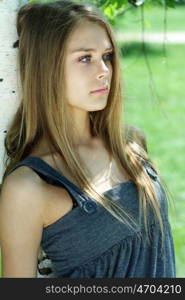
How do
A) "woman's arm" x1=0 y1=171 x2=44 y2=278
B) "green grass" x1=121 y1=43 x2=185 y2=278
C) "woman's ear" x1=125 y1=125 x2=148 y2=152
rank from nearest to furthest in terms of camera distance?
1. "woman's arm" x1=0 y1=171 x2=44 y2=278
2. "woman's ear" x1=125 y1=125 x2=148 y2=152
3. "green grass" x1=121 y1=43 x2=185 y2=278

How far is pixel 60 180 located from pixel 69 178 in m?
0.08

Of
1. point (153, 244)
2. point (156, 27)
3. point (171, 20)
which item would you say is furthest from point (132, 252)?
point (171, 20)

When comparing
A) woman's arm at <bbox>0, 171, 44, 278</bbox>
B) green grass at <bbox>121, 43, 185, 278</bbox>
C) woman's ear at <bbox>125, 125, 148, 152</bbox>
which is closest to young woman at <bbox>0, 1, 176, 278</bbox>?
woman's arm at <bbox>0, 171, 44, 278</bbox>

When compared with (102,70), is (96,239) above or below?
below

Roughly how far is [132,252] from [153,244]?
0.28 ft

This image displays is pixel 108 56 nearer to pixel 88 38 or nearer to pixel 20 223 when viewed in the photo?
pixel 88 38

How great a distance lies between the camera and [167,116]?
4996mm

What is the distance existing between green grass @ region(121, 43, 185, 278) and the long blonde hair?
5.74ft

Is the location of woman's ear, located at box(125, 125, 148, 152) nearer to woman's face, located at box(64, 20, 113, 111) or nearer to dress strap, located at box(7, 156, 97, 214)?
woman's face, located at box(64, 20, 113, 111)

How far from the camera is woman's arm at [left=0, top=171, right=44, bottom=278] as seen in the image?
2223mm

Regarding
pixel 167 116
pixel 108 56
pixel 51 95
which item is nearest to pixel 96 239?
pixel 51 95

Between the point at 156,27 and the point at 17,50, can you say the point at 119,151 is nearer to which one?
the point at 17,50

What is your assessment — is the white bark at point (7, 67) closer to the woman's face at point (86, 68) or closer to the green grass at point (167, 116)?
the woman's face at point (86, 68)

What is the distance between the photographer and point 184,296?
2412mm
